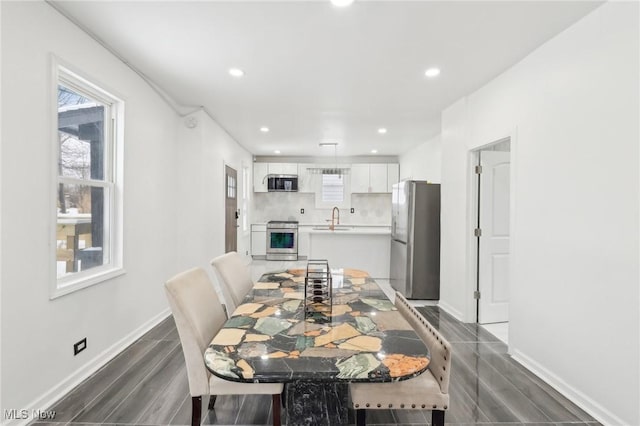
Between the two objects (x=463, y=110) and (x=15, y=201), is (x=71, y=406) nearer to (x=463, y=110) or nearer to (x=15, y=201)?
(x=15, y=201)

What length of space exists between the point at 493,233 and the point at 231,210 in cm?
402

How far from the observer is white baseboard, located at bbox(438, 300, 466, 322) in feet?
11.6

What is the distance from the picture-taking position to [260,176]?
7.56 meters

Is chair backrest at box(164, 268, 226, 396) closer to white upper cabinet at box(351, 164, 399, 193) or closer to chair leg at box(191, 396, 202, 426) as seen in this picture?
chair leg at box(191, 396, 202, 426)

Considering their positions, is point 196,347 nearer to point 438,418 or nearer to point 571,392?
point 438,418

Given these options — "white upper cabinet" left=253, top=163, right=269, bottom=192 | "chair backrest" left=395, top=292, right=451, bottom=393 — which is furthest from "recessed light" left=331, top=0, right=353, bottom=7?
"white upper cabinet" left=253, top=163, right=269, bottom=192

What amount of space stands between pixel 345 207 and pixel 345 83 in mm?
4681

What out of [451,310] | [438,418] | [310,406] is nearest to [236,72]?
[310,406]

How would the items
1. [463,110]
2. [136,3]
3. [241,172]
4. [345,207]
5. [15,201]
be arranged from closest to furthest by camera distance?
1. [15,201]
2. [136,3]
3. [463,110]
4. [241,172]
5. [345,207]

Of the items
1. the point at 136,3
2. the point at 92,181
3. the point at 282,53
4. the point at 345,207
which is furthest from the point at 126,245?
the point at 345,207

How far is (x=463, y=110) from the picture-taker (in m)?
3.52

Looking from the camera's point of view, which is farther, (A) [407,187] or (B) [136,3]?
(A) [407,187]

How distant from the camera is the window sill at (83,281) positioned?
80.0 inches

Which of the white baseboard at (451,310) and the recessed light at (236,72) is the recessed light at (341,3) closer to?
the recessed light at (236,72)
